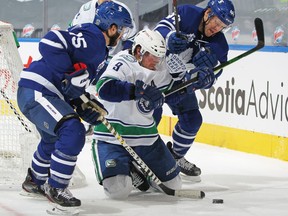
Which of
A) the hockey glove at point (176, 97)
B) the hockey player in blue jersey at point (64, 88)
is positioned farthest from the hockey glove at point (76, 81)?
the hockey glove at point (176, 97)

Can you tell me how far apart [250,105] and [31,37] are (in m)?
2.45

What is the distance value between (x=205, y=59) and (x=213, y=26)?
0.18 m

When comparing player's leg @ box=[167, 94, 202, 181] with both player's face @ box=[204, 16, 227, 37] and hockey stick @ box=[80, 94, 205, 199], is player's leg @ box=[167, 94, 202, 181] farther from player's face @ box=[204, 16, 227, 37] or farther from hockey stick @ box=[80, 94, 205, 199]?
hockey stick @ box=[80, 94, 205, 199]

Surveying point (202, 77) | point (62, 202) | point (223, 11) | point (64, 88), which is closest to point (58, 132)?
point (64, 88)

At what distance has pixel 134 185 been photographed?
172 inches

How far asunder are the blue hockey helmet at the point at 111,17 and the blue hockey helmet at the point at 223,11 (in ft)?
2.05

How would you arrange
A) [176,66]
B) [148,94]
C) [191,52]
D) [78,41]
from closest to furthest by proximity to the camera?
[78,41]
[148,94]
[176,66]
[191,52]

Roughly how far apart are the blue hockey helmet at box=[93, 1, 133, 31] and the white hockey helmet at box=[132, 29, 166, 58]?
0.47ft

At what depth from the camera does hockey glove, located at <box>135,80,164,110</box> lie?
4035mm

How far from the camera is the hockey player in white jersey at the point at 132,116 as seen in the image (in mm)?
4074

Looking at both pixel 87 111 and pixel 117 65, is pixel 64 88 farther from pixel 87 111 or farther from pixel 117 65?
pixel 117 65

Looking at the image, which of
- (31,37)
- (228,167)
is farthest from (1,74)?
(31,37)

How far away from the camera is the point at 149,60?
13.5 feet

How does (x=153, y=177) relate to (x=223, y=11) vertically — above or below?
below
